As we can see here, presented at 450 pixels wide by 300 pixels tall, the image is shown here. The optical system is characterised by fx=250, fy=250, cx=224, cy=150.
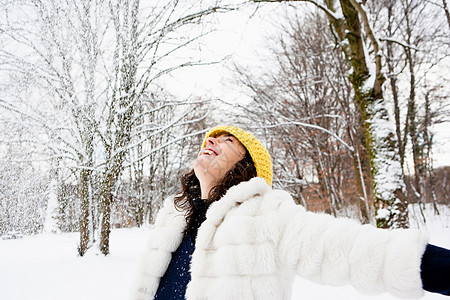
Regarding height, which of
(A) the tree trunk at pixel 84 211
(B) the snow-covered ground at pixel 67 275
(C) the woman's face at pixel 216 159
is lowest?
(B) the snow-covered ground at pixel 67 275

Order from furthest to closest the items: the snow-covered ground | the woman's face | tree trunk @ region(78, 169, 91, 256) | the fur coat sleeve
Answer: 1. tree trunk @ region(78, 169, 91, 256)
2. the snow-covered ground
3. the woman's face
4. the fur coat sleeve

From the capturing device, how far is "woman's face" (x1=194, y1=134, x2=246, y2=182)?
4.74 ft

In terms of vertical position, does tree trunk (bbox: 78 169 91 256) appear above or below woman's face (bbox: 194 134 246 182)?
below

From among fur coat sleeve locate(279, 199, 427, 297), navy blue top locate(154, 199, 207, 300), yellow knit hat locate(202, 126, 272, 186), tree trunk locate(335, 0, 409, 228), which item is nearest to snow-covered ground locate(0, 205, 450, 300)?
navy blue top locate(154, 199, 207, 300)

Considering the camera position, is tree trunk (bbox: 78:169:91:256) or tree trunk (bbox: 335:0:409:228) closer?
tree trunk (bbox: 335:0:409:228)

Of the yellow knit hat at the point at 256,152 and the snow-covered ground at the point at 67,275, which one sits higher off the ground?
the yellow knit hat at the point at 256,152

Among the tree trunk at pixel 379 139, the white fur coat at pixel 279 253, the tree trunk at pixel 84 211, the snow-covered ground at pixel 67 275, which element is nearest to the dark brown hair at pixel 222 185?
the white fur coat at pixel 279 253

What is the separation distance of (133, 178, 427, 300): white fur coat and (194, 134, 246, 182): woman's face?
0.77ft

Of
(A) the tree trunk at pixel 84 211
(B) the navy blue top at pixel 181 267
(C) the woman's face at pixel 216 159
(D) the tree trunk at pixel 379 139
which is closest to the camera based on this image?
(B) the navy blue top at pixel 181 267

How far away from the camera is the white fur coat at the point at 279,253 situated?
0.72 m

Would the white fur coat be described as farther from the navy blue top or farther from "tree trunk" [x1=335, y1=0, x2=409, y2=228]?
"tree trunk" [x1=335, y1=0, x2=409, y2=228]

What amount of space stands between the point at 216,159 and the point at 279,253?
2.10 ft

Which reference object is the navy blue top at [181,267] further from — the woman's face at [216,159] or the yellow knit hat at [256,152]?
the yellow knit hat at [256,152]

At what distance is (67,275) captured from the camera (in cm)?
416
